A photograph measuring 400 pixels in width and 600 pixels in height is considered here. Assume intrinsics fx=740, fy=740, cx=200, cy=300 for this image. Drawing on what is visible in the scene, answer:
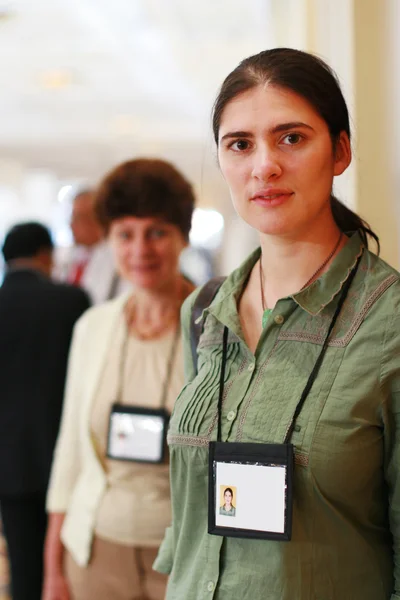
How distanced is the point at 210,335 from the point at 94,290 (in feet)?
8.17

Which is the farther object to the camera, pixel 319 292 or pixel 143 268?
pixel 143 268

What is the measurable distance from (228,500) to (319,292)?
346mm

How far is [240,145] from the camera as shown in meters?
1.16

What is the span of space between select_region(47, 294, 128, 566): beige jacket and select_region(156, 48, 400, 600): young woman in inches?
25.4

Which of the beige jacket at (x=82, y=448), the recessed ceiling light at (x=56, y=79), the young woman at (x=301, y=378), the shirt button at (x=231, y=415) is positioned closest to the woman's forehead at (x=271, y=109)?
the young woman at (x=301, y=378)

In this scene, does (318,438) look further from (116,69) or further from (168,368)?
(116,69)

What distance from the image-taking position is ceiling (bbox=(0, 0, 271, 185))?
5992 mm

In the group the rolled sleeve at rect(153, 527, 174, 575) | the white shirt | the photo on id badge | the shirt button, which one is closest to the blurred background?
the white shirt

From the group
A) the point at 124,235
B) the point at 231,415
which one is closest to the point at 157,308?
the point at 124,235

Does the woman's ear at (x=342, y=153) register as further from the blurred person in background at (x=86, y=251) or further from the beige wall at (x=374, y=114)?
the blurred person in background at (x=86, y=251)

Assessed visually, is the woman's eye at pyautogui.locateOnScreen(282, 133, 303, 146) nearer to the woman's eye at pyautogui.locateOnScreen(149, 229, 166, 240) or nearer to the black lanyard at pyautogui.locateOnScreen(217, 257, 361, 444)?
the black lanyard at pyautogui.locateOnScreen(217, 257, 361, 444)

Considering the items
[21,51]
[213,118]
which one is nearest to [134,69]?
[21,51]

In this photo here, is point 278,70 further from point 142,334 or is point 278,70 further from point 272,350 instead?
point 142,334

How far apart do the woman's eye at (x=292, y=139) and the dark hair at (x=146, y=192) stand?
83 cm
